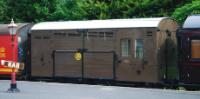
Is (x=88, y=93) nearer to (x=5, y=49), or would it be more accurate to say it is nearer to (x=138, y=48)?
(x=138, y=48)

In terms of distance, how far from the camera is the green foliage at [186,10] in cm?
2776

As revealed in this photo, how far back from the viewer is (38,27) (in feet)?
92.3

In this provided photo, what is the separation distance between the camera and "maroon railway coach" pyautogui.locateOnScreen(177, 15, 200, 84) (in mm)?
22297

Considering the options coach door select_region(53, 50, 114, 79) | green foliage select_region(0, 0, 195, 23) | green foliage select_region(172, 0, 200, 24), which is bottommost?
coach door select_region(53, 50, 114, 79)

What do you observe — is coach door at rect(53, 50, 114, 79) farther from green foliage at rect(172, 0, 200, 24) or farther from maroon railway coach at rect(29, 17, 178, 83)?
green foliage at rect(172, 0, 200, 24)

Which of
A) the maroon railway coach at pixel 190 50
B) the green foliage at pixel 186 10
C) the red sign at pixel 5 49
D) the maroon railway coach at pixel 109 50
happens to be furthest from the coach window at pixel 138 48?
the red sign at pixel 5 49

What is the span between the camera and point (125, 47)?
2477 cm

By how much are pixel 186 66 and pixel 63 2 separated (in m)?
18.9

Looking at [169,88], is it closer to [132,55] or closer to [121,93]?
[132,55]

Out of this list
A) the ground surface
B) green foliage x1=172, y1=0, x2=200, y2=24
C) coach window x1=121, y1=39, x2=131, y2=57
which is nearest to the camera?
the ground surface

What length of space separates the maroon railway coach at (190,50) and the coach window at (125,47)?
8.26 ft

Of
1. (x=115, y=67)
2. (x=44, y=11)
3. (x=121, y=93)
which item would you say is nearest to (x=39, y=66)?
(x=115, y=67)

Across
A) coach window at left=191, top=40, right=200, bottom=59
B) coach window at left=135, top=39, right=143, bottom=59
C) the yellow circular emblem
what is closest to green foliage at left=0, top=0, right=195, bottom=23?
coach window at left=135, top=39, right=143, bottom=59

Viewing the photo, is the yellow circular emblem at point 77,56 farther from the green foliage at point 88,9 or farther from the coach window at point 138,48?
the green foliage at point 88,9
